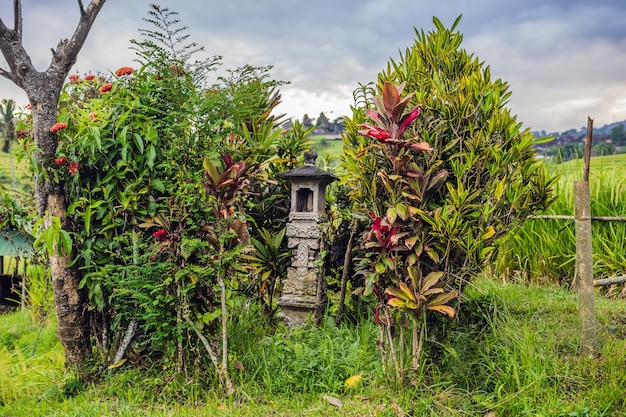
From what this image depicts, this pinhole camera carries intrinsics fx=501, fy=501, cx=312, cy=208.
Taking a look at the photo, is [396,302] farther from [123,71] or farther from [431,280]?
[123,71]

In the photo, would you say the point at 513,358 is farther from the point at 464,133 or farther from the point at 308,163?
the point at 308,163

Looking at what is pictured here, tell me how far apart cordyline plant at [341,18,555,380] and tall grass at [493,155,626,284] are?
2261mm

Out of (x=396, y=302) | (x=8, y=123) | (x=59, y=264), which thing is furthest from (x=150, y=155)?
(x=8, y=123)

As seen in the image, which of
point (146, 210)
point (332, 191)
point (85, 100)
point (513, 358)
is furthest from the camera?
point (332, 191)

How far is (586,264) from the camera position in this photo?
354cm

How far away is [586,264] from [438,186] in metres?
1.21

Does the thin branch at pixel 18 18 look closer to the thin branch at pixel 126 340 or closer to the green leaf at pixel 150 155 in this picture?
the green leaf at pixel 150 155

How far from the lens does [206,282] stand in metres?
3.46

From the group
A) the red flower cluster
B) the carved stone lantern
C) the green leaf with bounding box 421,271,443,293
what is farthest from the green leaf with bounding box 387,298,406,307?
the red flower cluster

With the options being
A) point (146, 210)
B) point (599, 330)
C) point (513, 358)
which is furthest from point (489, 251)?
point (146, 210)

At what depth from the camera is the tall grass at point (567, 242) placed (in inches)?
213

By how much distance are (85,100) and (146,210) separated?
1562mm

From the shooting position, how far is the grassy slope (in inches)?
125

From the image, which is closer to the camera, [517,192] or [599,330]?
[517,192]
